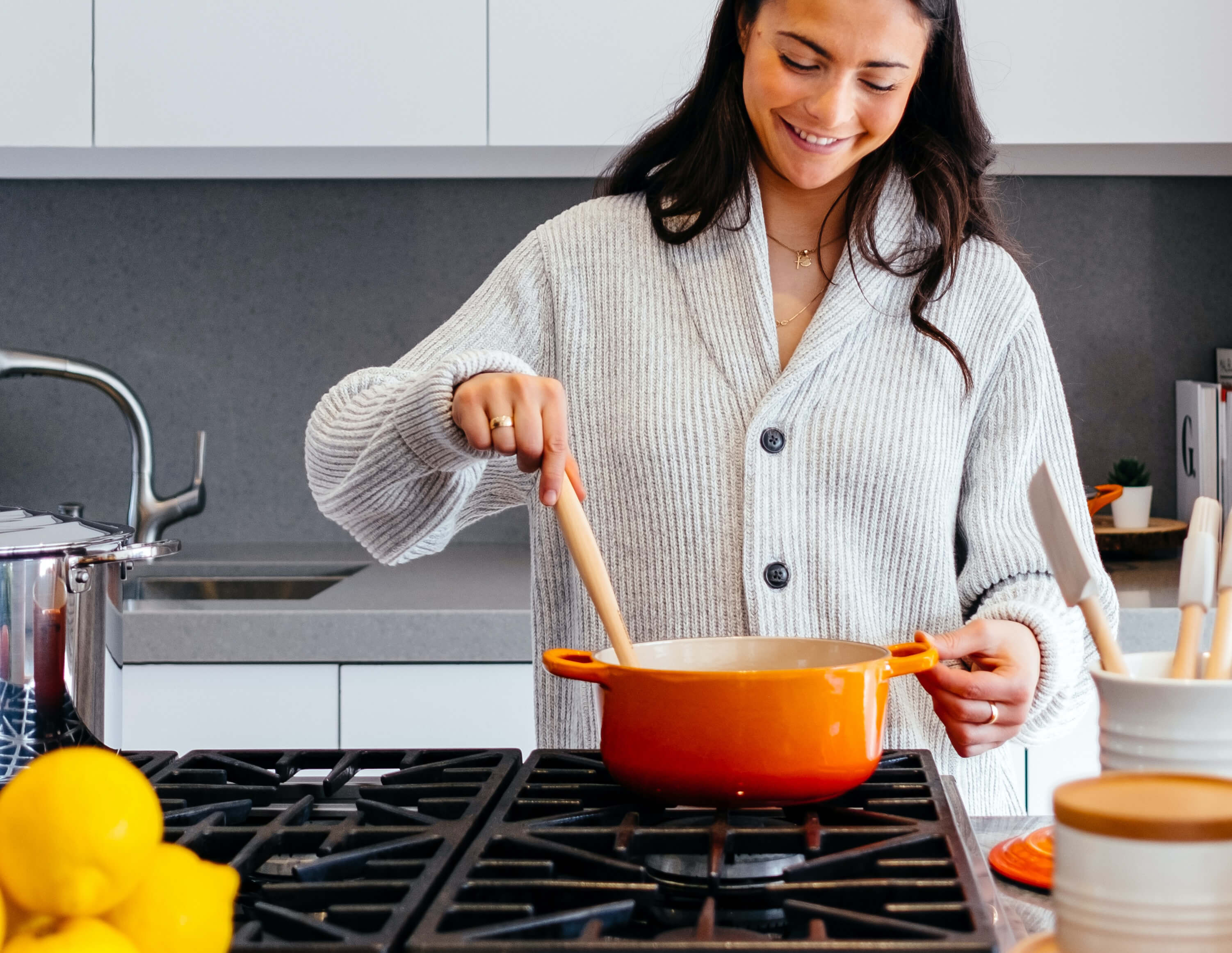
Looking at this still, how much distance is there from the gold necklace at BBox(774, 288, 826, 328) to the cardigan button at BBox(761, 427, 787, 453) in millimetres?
127

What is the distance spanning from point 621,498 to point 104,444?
149 centimetres

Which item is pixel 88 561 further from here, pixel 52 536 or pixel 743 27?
pixel 743 27

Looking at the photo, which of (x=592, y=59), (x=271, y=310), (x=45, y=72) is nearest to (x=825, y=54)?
(x=592, y=59)

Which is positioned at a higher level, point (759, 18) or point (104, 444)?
point (759, 18)

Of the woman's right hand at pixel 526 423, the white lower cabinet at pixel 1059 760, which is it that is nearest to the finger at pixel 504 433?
the woman's right hand at pixel 526 423

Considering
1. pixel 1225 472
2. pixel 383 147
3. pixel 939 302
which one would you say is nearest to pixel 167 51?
pixel 383 147

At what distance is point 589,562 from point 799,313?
1.58 feet

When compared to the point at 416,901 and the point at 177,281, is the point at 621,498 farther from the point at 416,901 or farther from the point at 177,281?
the point at 177,281

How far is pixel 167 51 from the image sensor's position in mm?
1821

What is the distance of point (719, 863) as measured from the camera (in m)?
0.53

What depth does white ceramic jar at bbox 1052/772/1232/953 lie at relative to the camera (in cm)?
34

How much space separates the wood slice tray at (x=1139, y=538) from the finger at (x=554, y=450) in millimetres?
1437

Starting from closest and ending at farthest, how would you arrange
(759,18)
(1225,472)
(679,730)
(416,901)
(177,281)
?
1. (416,901)
2. (679,730)
3. (759,18)
4. (1225,472)
5. (177,281)

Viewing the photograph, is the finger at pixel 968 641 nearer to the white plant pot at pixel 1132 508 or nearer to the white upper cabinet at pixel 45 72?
the white plant pot at pixel 1132 508
